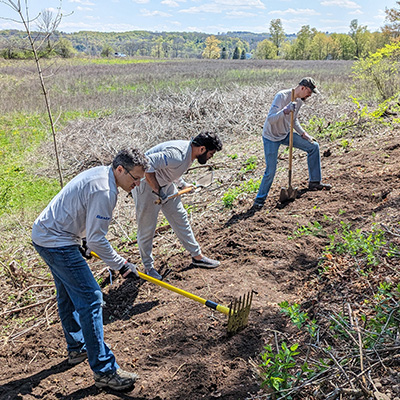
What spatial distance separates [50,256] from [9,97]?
17.9 metres

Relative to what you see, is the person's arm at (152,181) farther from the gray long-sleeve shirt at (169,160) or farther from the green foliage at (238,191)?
the green foliage at (238,191)

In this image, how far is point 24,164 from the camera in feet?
35.4

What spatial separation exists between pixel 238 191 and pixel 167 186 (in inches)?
117

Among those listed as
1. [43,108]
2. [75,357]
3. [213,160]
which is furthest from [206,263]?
[43,108]

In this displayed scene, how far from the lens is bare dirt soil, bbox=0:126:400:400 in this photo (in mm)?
3176

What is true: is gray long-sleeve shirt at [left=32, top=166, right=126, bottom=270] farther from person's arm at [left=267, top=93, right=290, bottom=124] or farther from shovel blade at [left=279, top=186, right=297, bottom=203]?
shovel blade at [left=279, top=186, right=297, bottom=203]

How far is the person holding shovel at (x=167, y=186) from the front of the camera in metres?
4.23

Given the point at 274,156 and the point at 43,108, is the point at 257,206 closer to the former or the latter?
the point at 274,156

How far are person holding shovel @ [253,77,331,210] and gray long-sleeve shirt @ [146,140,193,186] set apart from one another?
1949 mm

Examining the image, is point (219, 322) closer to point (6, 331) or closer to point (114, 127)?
point (6, 331)

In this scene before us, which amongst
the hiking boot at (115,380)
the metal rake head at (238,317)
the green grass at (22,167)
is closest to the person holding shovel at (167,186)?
the metal rake head at (238,317)

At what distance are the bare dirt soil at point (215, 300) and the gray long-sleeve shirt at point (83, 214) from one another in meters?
1.12

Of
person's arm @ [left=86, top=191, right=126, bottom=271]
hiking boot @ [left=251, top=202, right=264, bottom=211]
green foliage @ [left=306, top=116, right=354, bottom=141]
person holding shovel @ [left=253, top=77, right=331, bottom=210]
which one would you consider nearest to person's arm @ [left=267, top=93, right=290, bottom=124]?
person holding shovel @ [left=253, top=77, right=331, bottom=210]

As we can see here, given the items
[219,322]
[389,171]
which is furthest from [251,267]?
[389,171]
